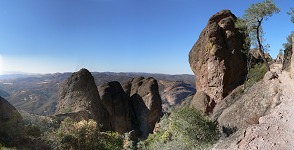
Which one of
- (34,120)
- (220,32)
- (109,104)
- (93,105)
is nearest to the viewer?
(34,120)

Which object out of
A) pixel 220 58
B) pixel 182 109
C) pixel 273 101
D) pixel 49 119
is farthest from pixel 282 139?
pixel 220 58

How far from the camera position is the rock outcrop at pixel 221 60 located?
51344 mm

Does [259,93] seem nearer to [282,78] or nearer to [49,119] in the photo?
[282,78]

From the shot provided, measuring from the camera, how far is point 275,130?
2012 centimetres

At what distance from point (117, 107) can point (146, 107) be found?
21.8 ft

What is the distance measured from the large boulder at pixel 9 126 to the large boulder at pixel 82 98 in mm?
15136

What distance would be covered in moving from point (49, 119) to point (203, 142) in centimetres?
1871

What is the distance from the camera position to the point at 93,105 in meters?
48.8

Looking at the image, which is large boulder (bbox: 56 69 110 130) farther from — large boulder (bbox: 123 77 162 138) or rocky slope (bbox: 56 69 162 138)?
large boulder (bbox: 123 77 162 138)

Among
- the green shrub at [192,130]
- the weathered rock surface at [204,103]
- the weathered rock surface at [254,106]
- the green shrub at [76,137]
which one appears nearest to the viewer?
the weathered rock surface at [254,106]

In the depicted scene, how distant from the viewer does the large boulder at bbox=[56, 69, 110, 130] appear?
47.7 metres

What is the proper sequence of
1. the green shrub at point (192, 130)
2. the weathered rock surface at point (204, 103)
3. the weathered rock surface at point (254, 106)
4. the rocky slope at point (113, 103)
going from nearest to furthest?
the weathered rock surface at point (254, 106)
the green shrub at point (192, 130)
the rocky slope at point (113, 103)
the weathered rock surface at point (204, 103)

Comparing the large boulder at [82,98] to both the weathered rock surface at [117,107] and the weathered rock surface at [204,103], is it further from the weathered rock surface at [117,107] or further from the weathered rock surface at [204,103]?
the weathered rock surface at [204,103]

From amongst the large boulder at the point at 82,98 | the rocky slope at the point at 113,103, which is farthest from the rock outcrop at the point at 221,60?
the large boulder at the point at 82,98
